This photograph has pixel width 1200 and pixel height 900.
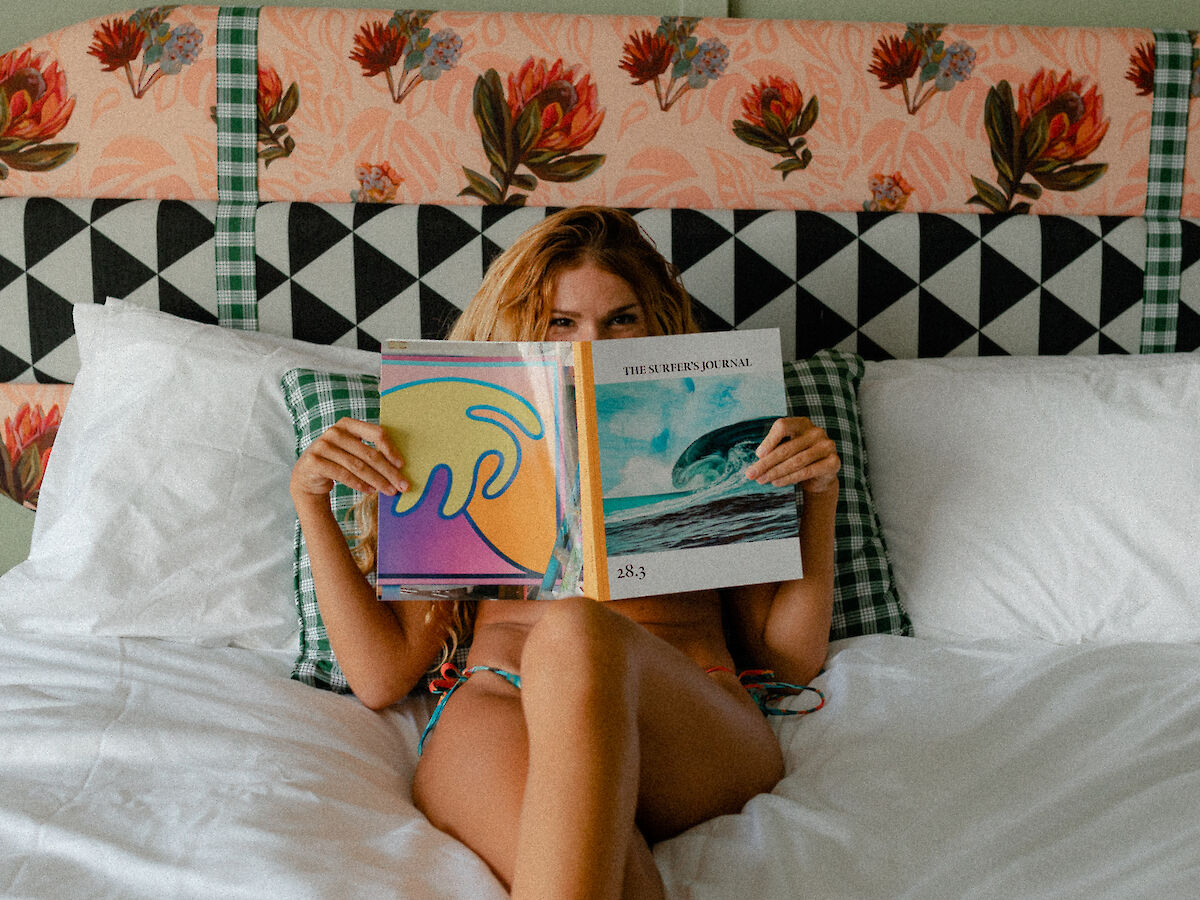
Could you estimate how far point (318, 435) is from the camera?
1.24 metres

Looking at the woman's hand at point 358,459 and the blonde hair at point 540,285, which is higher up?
the blonde hair at point 540,285

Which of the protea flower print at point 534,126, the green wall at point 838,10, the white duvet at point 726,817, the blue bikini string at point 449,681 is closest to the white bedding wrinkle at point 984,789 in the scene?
the white duvet at point 726,817

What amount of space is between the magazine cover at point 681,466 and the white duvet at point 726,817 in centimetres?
21

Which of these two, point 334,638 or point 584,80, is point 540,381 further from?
point 584,80

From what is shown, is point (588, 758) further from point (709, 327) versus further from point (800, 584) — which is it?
point (709, 327)

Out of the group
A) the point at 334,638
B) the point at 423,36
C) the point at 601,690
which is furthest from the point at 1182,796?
the point at 423,36

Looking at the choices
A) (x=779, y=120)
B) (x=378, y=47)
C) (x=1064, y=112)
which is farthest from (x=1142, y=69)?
(x=378, y=47)

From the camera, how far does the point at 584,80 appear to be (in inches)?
60.9

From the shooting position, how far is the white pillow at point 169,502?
116 centimetres

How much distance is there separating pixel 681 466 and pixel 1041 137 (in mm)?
1049

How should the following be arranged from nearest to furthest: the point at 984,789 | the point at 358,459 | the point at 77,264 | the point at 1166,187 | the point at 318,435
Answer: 1. the point at 984,789
2. the point at 358,459
3. the point at 318,435
4. the point at 77,264
5. the point at 1166,187

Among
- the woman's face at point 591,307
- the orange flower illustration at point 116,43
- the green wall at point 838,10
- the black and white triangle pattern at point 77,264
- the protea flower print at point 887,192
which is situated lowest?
the woman's face at point 591,307

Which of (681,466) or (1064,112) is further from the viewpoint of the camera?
(1064,112)

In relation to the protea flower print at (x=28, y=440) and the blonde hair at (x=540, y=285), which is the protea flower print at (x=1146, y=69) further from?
the protea flower print at (x=28, y=440)
